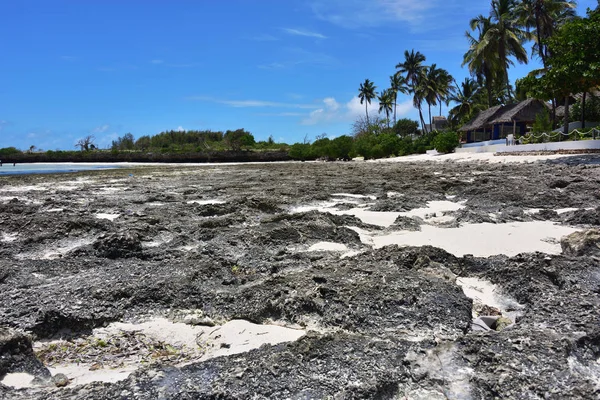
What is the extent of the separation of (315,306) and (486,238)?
2993 mm

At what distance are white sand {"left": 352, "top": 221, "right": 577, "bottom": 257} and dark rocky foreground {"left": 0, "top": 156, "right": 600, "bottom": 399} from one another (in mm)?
325

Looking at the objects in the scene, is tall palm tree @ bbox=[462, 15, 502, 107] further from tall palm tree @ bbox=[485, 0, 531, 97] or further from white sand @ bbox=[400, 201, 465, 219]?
white sand @ bbox=[400, 201, 465, 219]

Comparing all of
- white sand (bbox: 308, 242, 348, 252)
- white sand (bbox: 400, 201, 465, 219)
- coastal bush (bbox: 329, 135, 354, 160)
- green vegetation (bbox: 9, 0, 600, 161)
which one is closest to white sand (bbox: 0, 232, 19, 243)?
white sand (bbox: 308, 242, 348, 252)

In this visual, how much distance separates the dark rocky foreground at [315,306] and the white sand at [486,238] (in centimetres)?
33

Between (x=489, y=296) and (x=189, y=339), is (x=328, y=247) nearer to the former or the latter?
(x=489, y=296)

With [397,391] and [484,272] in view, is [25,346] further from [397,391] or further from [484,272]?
[484,272]

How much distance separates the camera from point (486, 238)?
4973 mm

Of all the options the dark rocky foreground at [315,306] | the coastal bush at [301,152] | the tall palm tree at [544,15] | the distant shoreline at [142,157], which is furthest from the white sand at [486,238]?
the distant shoreline at [142,157]

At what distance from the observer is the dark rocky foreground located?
199cm

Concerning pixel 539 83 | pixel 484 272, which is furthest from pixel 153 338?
pixel 539 83

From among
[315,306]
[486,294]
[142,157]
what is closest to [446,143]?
[486,294]

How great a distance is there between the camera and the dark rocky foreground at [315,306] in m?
1.99

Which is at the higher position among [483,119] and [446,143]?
[483,119]

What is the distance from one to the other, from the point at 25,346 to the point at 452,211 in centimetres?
611
